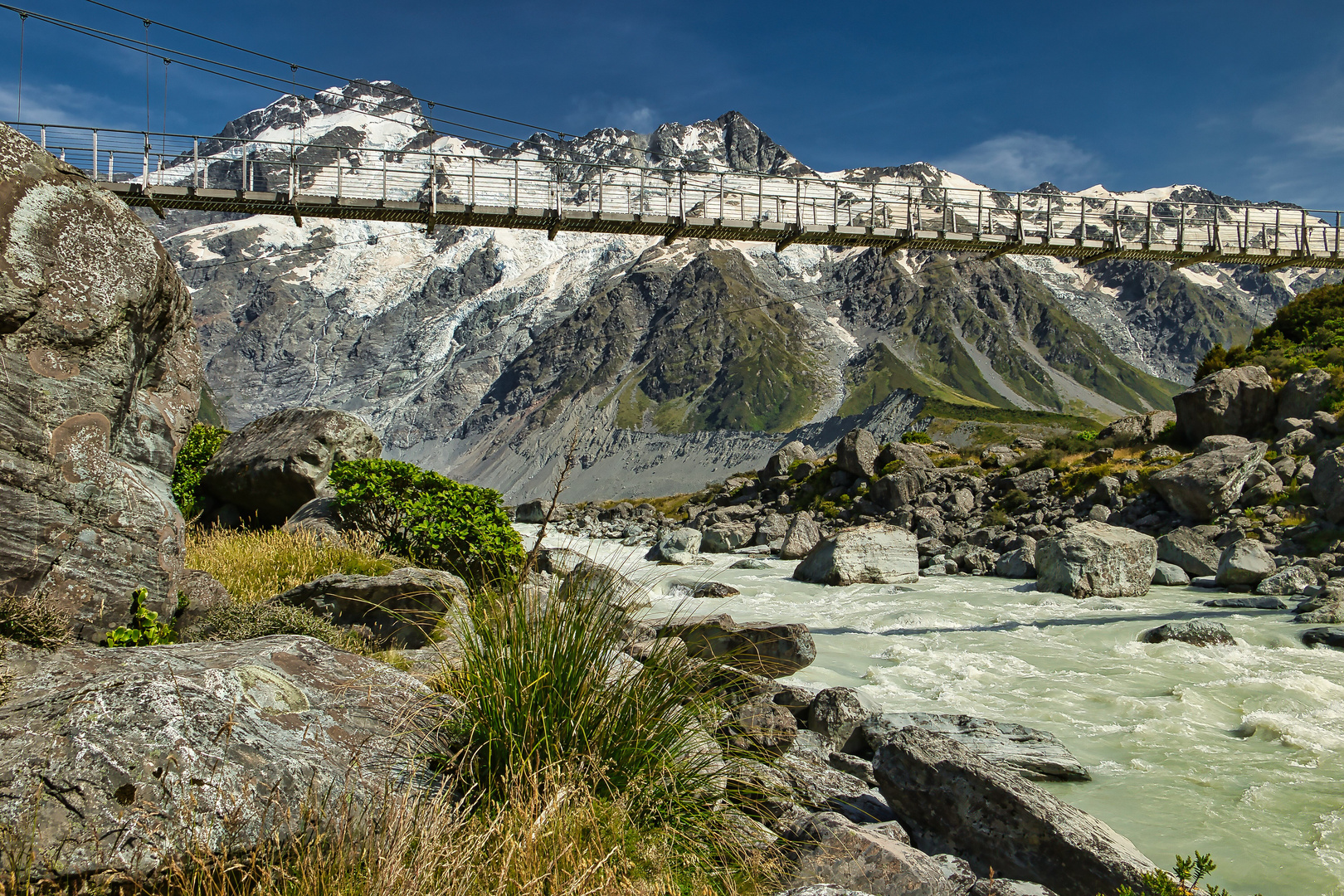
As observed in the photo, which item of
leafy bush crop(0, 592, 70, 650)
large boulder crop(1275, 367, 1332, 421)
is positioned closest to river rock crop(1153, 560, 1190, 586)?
large boulder crop(1275, 367, 1332, 421)

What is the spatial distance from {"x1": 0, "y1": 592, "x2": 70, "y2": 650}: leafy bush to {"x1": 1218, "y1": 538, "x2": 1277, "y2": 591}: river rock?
17048 mm

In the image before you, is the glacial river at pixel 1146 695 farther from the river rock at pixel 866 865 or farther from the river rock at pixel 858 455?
the river rock at pixel 858 455

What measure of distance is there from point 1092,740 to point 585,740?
6218mm

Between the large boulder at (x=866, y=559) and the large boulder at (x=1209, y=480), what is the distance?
252 inches

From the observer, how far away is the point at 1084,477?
77.7 ft

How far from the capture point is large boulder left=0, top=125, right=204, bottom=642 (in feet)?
14.8

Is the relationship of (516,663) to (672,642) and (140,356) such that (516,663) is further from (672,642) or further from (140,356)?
(140,356)

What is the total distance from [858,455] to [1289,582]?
16.1 metres

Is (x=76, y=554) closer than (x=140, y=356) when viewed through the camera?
Yes

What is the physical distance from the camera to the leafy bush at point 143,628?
16.0 feet

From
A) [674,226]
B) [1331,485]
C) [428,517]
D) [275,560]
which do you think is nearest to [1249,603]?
[1331,485]

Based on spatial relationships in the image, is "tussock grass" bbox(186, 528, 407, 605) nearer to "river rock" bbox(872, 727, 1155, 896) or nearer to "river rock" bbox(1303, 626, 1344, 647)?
"river rock" bbox(872, 727, 1155, 896)

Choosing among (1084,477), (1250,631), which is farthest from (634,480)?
(1250,631)

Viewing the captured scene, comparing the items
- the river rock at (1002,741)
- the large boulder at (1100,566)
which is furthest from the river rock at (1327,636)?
the river rock at (1002,741)
